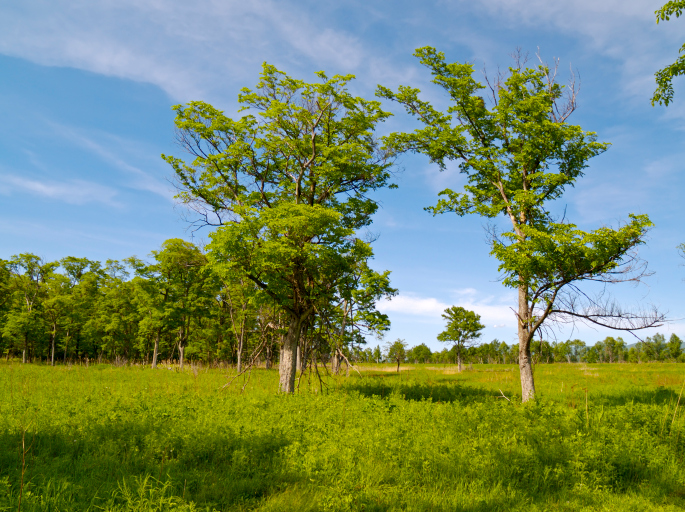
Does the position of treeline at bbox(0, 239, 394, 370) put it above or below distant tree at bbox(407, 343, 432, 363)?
above

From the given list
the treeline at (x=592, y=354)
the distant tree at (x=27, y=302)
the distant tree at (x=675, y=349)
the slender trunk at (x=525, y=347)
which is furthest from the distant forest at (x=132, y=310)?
the distant tree at (x=675, y=349)

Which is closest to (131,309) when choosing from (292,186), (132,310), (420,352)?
(132,310)

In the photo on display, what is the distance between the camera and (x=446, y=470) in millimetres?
6457

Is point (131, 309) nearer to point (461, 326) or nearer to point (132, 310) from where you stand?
point (132, 310)

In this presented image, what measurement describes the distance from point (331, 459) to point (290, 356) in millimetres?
7626

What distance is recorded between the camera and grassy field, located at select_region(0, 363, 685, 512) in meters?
5.26

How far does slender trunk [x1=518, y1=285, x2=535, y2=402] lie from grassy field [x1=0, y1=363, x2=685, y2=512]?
4.13 metres

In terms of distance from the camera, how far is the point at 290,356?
13.9m

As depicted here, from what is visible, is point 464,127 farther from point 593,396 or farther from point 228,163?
point 593,396

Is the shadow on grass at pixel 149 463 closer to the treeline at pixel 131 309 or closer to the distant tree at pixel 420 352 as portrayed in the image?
the treeline at pixel 131 309

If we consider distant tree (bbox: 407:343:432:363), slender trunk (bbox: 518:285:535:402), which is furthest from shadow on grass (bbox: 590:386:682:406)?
distant tree (bbox: 407:343:432:363)

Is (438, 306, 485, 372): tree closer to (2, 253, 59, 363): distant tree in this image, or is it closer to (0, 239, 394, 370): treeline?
(0, 239, 394, 370): treeline

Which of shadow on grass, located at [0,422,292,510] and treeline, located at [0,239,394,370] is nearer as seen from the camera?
shadow on grass, located at [0,422,292,510]

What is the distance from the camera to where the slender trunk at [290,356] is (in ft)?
45.0
